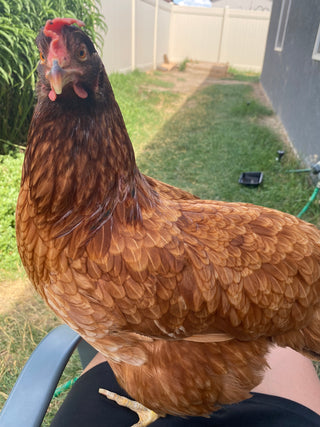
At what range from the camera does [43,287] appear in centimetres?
89

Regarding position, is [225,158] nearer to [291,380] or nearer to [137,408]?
[291,380]

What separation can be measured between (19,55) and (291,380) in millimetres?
2682

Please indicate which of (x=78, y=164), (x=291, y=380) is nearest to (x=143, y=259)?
(x=78, y=164)

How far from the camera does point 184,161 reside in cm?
427

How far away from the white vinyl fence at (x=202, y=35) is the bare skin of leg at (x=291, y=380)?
9.47m

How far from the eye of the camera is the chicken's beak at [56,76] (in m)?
0.61

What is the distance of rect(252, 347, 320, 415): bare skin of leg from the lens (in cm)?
117

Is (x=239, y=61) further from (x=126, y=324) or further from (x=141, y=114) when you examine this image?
(x=126, y=324)

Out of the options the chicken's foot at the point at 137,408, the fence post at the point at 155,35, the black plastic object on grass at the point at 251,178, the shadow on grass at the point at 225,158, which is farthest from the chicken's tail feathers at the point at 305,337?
the fence post at the point at 155,35

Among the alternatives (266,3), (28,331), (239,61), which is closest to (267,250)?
(28,331)

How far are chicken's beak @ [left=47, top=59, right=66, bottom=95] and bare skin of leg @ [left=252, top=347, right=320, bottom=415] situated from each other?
1.24 metres

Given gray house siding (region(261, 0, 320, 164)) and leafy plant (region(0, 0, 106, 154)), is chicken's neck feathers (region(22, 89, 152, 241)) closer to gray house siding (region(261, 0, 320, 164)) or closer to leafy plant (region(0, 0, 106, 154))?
leafy plant (region(0, 0, 106, 154))

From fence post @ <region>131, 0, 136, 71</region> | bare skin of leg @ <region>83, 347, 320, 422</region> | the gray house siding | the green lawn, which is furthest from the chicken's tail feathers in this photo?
fence post @ <region>131, 0, 136, 71</region>

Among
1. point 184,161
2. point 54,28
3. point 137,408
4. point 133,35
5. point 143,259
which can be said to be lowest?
point 184,161
